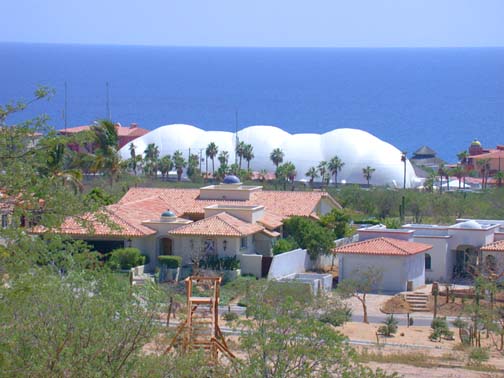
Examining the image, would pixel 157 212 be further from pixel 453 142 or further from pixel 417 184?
pixel 453 142

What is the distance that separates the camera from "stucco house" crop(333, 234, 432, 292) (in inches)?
1495

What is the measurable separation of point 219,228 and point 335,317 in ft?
31.0

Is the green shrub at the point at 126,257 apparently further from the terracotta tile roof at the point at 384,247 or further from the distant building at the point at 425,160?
Answer: the distant building at the point at 425,160

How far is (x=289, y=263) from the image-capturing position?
39.2 meters

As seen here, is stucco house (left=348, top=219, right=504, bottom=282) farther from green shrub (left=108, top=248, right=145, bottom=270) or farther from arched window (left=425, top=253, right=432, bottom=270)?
green shrub (left=108, top=248, right=145, bottom=270)

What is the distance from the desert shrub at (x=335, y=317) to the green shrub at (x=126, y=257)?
8.87m

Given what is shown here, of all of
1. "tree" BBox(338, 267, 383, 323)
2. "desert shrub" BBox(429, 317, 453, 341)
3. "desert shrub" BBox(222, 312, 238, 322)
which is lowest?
"desert shrub" BBox(429, 317, 453, 341)

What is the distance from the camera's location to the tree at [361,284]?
33.9m

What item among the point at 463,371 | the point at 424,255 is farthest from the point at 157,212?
the point at 463,371

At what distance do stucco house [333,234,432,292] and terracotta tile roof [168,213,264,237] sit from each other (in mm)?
3230

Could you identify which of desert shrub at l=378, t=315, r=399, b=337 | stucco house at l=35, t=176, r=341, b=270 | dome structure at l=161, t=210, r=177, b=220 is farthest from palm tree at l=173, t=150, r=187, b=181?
desert shrub at l=378, t=315, r=399, b=337

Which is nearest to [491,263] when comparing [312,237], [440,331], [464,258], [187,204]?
[464,258]

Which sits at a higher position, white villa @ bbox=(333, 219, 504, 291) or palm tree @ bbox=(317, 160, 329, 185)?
palm tree @ bbox=(317, 160, 329, 185)

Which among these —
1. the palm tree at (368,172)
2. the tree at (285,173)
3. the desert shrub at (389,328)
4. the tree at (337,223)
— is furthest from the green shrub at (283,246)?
the palm tree at (368,172)
